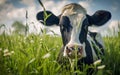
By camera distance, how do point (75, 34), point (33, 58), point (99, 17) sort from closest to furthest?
point (33, 58) < point (75, 34) < point (99, 17)

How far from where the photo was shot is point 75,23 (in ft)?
13.1

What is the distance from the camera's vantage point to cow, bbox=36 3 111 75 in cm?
362

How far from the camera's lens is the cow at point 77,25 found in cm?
362

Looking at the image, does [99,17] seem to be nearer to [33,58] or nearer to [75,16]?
[75,16]

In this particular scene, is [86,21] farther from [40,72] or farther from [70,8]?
[40,72]

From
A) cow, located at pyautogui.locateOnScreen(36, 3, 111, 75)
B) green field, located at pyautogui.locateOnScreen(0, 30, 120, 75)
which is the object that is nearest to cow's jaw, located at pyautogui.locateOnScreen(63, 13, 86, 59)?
cow, located at pyautogui.locateOnScreen(36, 3, 111, 75)

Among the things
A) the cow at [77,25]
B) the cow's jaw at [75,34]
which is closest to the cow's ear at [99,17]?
the cow at [77,25]

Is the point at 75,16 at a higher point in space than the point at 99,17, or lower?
higher

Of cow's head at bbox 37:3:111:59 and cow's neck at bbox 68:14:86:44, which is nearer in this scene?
cow's head at bbox 37:3:111:59

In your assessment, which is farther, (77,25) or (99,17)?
(99,17)

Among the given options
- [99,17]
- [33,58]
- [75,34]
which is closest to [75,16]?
[75,34]

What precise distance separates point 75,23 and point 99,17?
892mm

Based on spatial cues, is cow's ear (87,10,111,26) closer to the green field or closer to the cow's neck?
the cow's neck

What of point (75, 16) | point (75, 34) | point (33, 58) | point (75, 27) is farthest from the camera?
point (75, 16)
